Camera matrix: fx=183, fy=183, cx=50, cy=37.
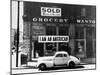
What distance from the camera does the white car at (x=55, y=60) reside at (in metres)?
Answer: 3.06

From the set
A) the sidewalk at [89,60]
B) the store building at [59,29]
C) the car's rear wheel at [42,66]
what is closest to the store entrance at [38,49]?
the store building at [59,29]

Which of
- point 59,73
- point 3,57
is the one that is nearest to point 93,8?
point 59,73

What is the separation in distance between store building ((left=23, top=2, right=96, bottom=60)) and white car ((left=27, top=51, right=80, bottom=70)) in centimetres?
7

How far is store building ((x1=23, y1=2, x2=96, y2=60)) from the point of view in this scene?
9.95 feet

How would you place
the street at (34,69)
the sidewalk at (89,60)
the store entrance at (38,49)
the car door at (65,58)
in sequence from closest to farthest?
the street at (34,69) < the store entrance at (38,49) < the car door at (65,58) < the sidewalk at (89,60)

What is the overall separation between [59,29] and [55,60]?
21.0 inches

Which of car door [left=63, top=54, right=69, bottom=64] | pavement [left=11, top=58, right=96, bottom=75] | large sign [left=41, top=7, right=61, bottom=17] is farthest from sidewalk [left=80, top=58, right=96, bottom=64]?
large sign [left=41, top=7, right=61, bottom=17]

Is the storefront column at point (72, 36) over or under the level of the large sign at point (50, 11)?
under

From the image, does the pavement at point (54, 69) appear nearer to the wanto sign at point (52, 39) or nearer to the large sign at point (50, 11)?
the wanto sign at point (52, 39)

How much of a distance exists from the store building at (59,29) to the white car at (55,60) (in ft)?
0.23

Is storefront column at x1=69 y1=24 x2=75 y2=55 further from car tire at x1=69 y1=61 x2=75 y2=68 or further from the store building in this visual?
car tire at x1=69 y1=61 x2=75 y2=68

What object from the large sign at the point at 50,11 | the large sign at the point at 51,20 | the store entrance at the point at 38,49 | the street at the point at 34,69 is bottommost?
the street at the point at 34,69

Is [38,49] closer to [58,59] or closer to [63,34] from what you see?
[58,59]

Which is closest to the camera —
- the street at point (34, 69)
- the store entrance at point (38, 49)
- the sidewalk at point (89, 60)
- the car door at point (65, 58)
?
the street at point (34, 69)
